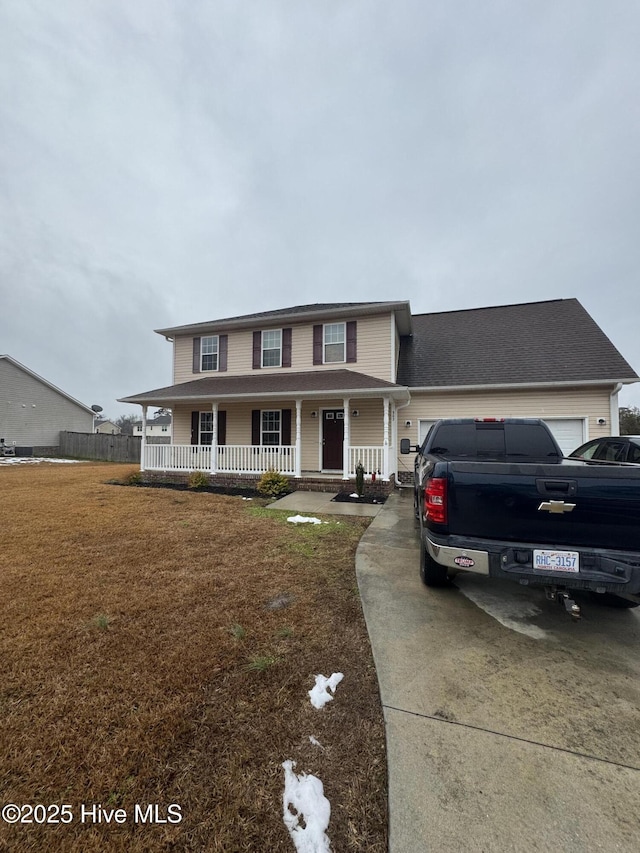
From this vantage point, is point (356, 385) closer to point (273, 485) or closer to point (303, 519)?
point (273, 485)

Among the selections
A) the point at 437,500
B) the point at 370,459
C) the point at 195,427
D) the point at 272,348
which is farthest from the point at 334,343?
the point at 437,500

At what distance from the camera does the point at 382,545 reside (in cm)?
503

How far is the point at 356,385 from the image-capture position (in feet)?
31.5

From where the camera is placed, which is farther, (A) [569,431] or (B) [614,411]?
(A) [569,431]

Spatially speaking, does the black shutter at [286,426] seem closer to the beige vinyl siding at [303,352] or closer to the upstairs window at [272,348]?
the beige vinyl siding at [303,352]

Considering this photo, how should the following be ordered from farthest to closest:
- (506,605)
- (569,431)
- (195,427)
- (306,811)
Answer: (195,427) < (569,431) < (506,605) < (306,811)

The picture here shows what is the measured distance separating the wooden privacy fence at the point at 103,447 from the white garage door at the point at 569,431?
73.1 ft

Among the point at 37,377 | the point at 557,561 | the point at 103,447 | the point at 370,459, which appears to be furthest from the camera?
the point at 37,377

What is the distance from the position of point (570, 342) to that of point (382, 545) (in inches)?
421

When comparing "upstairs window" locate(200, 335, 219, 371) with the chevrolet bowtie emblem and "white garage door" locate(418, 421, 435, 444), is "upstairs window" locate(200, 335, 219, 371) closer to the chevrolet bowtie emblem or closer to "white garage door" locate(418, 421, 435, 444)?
"white garage door" locate(418, 421, 435, 444)

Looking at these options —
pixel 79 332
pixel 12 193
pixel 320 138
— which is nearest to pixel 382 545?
pixel 320 138

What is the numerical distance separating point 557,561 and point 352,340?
31.3ft

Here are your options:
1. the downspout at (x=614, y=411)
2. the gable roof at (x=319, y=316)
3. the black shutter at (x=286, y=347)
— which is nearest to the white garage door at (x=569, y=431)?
the downspout at (x=614, y=411)

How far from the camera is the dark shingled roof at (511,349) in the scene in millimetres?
10266
